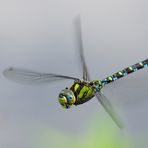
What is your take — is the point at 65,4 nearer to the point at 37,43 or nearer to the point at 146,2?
the point at 37,43

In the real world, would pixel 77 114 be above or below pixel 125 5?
below

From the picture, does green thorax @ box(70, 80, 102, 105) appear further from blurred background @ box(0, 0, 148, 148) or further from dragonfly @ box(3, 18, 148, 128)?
blurred background @ box(0, 0, 148, 148)

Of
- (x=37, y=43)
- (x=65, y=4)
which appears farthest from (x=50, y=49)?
(x=65, y=4)

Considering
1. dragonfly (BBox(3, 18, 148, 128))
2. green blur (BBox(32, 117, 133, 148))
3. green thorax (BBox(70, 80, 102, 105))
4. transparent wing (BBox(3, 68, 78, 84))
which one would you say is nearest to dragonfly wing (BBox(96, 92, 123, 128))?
dragonfly (BBox(3, 18, 148, 128))

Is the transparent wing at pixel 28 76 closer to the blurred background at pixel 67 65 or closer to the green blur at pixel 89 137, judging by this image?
the blurred background at pixel 67 65

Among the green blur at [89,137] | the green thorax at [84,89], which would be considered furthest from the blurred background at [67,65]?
the green thorax at [84,89]

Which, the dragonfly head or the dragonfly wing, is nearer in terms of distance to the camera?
the dragonfly head
